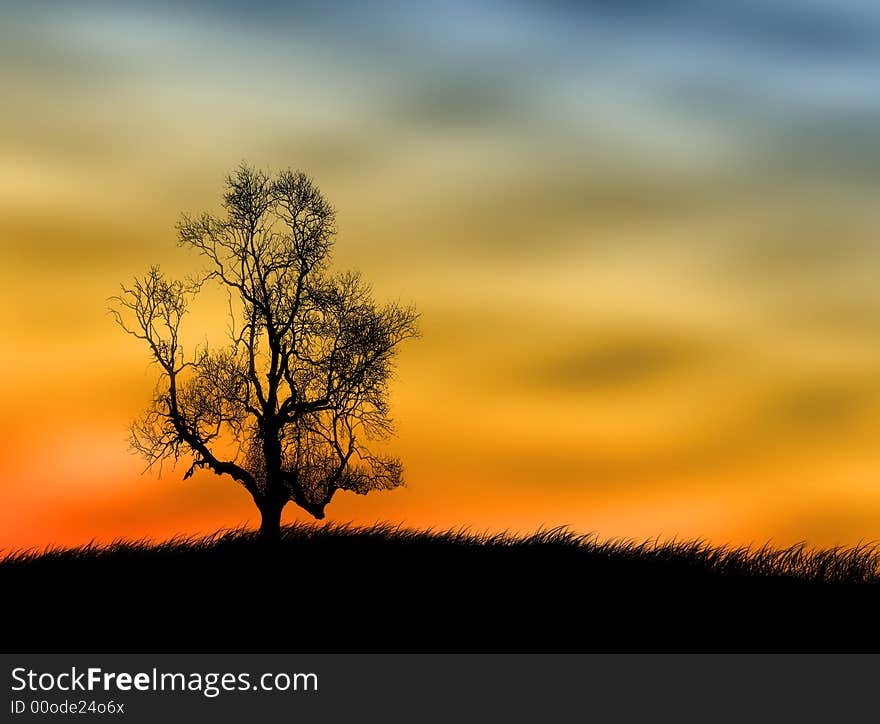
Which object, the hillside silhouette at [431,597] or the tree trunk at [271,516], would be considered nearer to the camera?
the hillside silhouette at [431,597]

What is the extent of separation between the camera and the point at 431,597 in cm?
2514

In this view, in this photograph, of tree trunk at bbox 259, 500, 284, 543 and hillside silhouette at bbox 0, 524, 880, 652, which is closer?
hillside silhouette at bbox 0, 524, 880, 652

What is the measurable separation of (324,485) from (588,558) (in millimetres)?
9834

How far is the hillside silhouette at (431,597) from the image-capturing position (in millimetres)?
23078

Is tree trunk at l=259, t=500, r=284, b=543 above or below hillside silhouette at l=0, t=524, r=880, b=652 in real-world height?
above

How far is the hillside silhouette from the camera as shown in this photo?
909 inches

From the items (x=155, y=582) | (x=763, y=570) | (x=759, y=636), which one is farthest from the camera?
(x=763, y=570)

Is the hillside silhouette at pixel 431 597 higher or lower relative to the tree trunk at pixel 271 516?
lower

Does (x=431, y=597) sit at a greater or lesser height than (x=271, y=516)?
lesser
